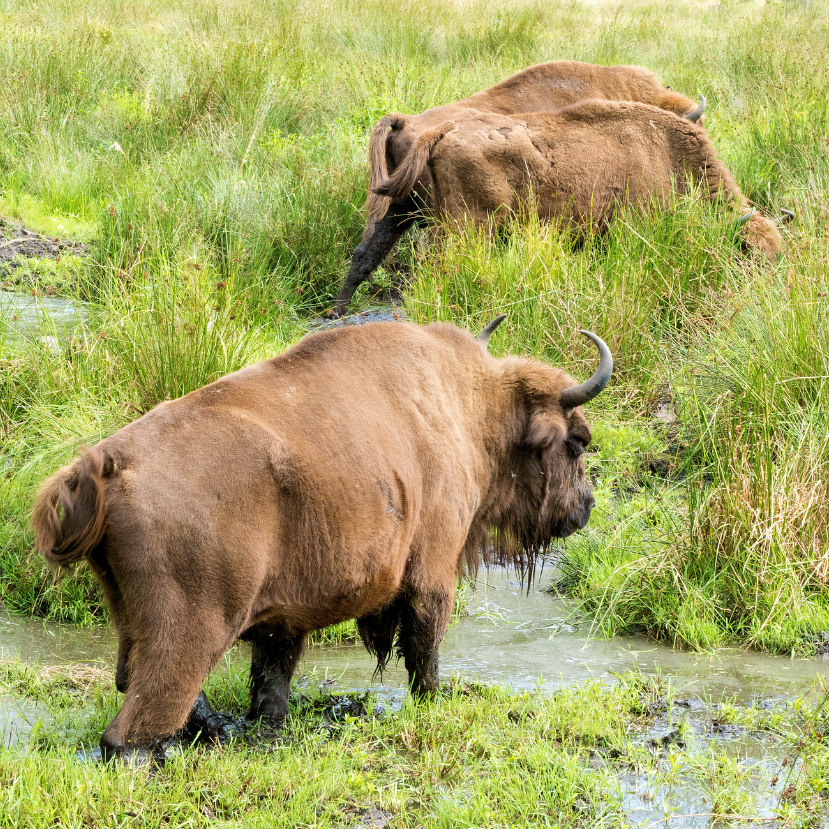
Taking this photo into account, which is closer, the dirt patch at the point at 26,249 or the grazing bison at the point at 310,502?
the grazing bison at the point at 310,502

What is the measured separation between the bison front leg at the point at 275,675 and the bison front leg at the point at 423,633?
44 cm

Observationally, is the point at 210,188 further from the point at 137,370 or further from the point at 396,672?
the point at 396,672

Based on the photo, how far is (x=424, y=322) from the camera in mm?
7891

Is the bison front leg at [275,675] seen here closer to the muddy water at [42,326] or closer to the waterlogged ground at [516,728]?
the waterlogged ground at [516,728]

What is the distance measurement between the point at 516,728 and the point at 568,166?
5.83m

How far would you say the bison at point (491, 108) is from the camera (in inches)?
357

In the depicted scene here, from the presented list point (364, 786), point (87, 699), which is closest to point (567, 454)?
→ point (364, 786)

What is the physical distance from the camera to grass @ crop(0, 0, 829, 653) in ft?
18.9

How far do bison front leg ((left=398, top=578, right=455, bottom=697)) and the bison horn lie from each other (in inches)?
45.9

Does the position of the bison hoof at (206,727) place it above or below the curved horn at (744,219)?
below

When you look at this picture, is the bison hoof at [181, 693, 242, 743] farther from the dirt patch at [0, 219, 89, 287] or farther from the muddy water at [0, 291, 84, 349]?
the dirt patch at [0, 219, 89, 287]

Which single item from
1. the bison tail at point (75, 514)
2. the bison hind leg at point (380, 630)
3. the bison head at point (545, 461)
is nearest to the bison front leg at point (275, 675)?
the bison hind leg at point (380, 630)

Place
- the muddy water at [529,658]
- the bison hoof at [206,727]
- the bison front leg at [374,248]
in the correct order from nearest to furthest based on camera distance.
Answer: the bison hoof at [206,727] < the muddy water at [529,658] < the bison front leg at [374,248]

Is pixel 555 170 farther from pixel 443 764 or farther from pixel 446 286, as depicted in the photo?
pixel 443 764
